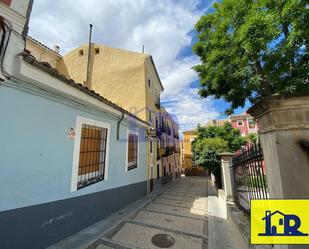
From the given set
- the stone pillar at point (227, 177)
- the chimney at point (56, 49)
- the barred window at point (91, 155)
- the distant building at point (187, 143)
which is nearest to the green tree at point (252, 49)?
the stone pillar at point (227, 177)

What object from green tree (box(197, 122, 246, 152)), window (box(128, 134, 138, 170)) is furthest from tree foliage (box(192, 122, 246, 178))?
window (box(128, 134, 138, 170))

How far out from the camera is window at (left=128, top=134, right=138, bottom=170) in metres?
7.83

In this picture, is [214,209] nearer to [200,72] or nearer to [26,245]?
[26,245]

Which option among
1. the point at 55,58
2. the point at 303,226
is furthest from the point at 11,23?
the point at 55,58

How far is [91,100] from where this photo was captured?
178 inches

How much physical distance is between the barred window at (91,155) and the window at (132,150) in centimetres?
220

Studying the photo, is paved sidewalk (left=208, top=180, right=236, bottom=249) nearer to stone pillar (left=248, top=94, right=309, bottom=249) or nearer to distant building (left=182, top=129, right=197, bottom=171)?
stone pillar (left=248, top=94, right=309, bottom=249)

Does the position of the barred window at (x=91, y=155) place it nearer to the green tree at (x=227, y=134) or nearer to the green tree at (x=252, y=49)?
the green tree at (x=252, y=49)

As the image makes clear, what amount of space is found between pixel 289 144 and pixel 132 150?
23.5ft

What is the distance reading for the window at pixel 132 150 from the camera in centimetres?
783

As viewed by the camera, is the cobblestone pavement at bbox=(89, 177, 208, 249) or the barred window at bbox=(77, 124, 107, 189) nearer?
the cobblestone pavement at bbox=(89, 177, 208, 249)

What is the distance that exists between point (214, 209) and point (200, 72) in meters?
7.18

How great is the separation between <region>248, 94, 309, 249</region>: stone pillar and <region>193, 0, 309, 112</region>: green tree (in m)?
5.59

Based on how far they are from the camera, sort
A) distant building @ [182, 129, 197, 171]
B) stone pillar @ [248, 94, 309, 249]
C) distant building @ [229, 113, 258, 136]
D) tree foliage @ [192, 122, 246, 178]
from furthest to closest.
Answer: distant building @ [182, 129, 197, 171] < distant building @ [229, 113, 258, 136] < tree foliage @ [192, 122, 246, 178] < stone pillar @ [248, 94, 309, 249]
